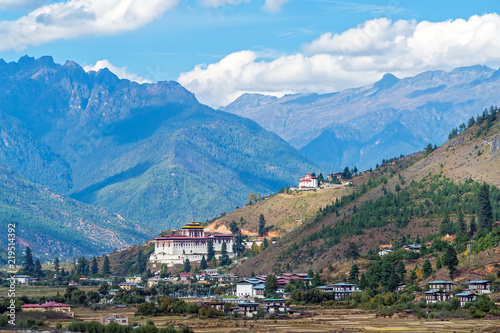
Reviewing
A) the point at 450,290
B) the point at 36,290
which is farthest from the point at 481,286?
the point at 36,290

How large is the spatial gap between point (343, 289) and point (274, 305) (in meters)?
18.6

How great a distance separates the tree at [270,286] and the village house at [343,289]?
1270cm

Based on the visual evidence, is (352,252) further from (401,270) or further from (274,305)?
(274,305)

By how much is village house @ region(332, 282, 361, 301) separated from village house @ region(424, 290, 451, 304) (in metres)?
20.9

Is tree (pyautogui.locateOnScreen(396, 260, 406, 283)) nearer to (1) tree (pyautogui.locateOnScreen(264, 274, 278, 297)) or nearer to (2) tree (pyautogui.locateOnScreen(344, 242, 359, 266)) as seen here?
(2) tree (pyautogui.locateOnScreen(344, 242, 359, 266))

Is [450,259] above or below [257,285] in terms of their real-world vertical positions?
above

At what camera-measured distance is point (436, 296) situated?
140000 mm

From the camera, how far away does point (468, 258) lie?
15675 centimetres

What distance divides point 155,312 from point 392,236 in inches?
2598

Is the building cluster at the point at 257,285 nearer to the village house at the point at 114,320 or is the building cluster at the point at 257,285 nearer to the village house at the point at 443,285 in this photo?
the village house at the point at 443,285

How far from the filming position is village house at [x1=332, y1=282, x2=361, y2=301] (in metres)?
160

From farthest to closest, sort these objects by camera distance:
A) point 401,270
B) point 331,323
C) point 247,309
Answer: point 401,270 < point 247,309 < point 331,323

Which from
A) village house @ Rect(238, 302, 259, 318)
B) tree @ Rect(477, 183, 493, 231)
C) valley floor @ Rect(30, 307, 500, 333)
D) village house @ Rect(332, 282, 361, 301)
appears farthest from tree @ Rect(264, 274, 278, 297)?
tree @ Rect(477, 183, 493, 231)

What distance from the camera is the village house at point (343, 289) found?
15988cm
